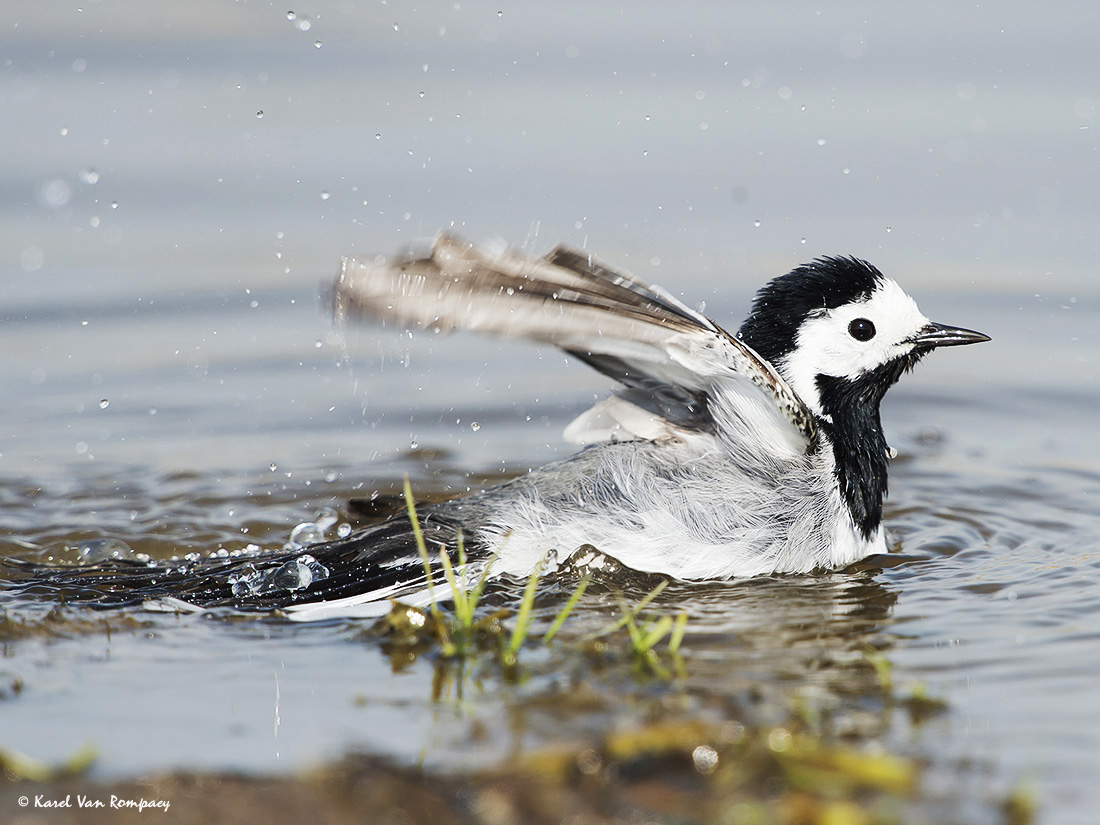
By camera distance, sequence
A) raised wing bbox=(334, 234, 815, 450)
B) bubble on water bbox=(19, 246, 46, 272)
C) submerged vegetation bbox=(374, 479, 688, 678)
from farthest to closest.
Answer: bubble on water bbox=(19, 246, 46, 272) → raised wing bbox=(334, 234, 815, 450) → submerged vegetation bbox=(374, 479, 688, 678)

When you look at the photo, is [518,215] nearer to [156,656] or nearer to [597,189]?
[597,189]

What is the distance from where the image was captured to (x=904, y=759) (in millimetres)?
3736

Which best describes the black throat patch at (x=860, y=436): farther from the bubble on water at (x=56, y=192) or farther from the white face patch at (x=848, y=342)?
the bubble on water at (x=56, y=192)

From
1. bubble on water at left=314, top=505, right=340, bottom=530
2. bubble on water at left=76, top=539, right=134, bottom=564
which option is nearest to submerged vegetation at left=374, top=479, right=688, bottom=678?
bubble on water at left=314, top=505, right=340, bottom=530

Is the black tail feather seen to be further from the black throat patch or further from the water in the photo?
the black throat patch

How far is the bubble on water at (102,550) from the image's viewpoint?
19.9 feet

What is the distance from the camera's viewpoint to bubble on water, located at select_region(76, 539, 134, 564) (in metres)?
6.06

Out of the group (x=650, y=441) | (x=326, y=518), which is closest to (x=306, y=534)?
(x=326, y=518)

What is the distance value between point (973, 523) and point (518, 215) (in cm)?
458

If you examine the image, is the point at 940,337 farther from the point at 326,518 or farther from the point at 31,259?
the point at 31,259

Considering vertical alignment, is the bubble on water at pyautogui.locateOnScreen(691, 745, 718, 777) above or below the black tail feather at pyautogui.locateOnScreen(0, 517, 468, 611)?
below

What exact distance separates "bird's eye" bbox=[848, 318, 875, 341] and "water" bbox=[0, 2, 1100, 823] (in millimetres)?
993

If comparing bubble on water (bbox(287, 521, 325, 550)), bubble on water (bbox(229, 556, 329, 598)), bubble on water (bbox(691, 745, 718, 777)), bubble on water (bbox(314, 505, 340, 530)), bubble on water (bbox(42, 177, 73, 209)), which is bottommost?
bubble on water (bbox(691, 745, 718, 777))

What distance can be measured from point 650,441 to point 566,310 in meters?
1.18
